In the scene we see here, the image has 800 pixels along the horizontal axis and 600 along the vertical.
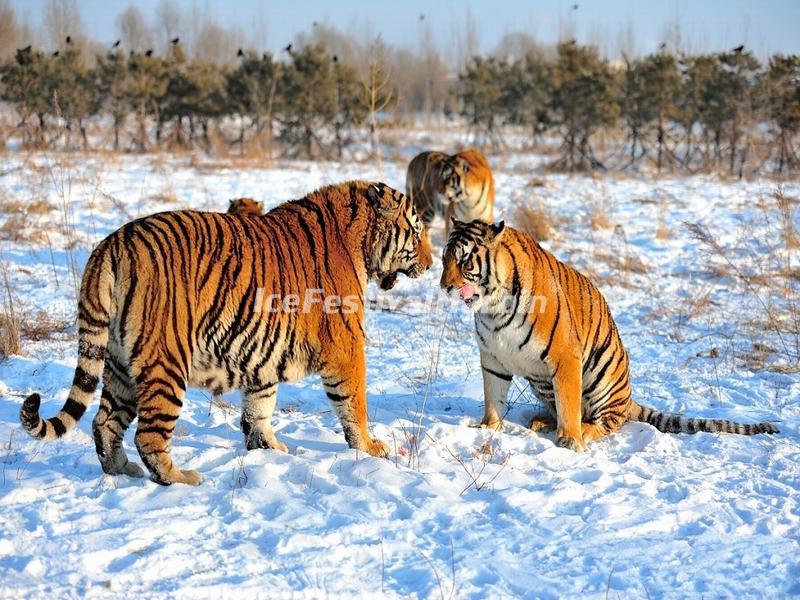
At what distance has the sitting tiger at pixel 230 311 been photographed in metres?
3.64

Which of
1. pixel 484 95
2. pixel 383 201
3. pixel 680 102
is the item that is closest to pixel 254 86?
pixel 484 95

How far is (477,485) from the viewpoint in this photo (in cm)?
408

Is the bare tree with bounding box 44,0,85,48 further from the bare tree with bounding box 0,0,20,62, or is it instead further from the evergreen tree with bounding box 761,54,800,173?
the evergreen tree with bounding box 761,54,800,173

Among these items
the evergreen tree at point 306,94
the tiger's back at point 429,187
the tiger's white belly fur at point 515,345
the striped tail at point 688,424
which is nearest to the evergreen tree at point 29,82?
the evergreen tree at point 306,94

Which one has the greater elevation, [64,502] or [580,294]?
[580,294]

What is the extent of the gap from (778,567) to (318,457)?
2.32 meters

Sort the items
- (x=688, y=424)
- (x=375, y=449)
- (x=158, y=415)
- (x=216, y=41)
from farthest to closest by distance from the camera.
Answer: (x=216, y=41)
(x=688, y=424)
(x=375, y=449)
(x=158, y=415)

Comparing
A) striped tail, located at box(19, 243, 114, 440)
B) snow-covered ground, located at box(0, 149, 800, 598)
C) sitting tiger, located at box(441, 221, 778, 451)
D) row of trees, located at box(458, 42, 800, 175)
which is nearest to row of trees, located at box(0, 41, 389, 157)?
row of trees, located at box(458, 42, 800, 175)

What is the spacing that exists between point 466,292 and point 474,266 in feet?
0.53

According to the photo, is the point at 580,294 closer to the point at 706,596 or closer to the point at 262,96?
the point at 706,596

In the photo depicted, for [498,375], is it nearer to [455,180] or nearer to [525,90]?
[455,180]

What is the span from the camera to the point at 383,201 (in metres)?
4.49

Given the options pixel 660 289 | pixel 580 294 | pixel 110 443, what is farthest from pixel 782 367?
pixel 110 443

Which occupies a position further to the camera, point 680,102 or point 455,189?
point 680,102
